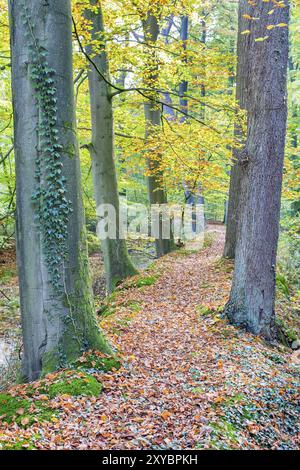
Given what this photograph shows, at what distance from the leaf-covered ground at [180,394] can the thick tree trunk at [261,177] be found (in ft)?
1.81

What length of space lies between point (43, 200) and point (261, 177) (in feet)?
11.7

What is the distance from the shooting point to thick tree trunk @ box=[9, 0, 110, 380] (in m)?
4.09

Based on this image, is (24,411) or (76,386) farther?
(76,386)

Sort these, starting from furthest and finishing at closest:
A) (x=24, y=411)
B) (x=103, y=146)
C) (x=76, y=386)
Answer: (x=103, y=146)
(x=76, y=386)
(x=24, y=411)

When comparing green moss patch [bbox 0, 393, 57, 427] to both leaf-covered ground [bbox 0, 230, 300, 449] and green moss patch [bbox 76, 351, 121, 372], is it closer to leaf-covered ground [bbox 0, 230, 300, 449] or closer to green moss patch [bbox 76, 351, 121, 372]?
leaf-covered ground [bbox 0, 230, 300, 449]

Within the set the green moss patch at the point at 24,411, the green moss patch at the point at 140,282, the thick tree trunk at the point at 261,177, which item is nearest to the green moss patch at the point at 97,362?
the green moss patch at the point at 24,411

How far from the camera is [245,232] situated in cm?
639

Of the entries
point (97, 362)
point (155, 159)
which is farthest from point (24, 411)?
point (155, 159)

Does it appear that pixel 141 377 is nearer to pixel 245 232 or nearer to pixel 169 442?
pixel 169 442

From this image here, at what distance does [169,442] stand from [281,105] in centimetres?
500

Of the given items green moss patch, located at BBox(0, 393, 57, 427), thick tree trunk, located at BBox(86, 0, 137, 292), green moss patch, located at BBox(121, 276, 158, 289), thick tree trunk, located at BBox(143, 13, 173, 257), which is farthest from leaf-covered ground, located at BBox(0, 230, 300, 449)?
thick tree trunk, located at BBox(143, 13, 173, 257)

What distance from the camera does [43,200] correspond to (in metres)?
4.23

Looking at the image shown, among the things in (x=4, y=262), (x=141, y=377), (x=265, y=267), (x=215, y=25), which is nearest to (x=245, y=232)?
(x=265, y=267)

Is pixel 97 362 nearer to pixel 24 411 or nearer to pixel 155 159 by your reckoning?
pixel 24 411
